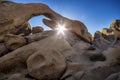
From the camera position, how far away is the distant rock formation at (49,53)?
970cm

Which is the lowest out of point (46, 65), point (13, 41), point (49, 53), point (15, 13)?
point (46, 65)

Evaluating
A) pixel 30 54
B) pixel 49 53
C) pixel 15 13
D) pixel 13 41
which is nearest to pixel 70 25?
pixel 15 13

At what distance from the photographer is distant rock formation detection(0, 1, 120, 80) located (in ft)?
31.8

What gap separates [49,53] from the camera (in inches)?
404

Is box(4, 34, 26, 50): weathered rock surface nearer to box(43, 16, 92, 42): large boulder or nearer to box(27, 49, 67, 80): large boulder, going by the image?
box(27, 49, 67, 80): large boulder

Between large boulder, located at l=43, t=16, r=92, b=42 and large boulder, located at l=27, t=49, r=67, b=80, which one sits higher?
large boulder, located at l=43, t=16, r=92, b=42

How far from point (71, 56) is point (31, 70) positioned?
3.49 m

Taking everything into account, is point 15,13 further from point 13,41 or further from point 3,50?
point 3,50

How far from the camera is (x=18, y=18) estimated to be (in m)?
16.2

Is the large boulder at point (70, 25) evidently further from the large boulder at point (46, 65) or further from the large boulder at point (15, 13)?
the large boulder at point (46, 65)

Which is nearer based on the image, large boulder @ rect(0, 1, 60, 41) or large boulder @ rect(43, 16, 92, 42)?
large boulder @ rect(0, 1, 60, 41)

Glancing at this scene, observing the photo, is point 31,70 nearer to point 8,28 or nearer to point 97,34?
point 8,28

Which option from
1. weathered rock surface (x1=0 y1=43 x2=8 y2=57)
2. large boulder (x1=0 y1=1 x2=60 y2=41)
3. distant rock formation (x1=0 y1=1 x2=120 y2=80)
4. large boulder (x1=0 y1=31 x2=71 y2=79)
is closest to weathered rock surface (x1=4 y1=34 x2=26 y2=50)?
distant rock formation (x1=0 y1=1 x2=120 y2=80)

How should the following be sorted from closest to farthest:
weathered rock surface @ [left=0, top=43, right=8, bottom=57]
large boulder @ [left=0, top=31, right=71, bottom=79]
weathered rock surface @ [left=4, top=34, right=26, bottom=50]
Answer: large boulder @ [left=0, top=31, right=71, bottom=79]
weathered rock surface @ [left=4, top=34, right=26, bottom=50]
weathered rock surface @ [left=0, top=43, right=8, bottom=57]
